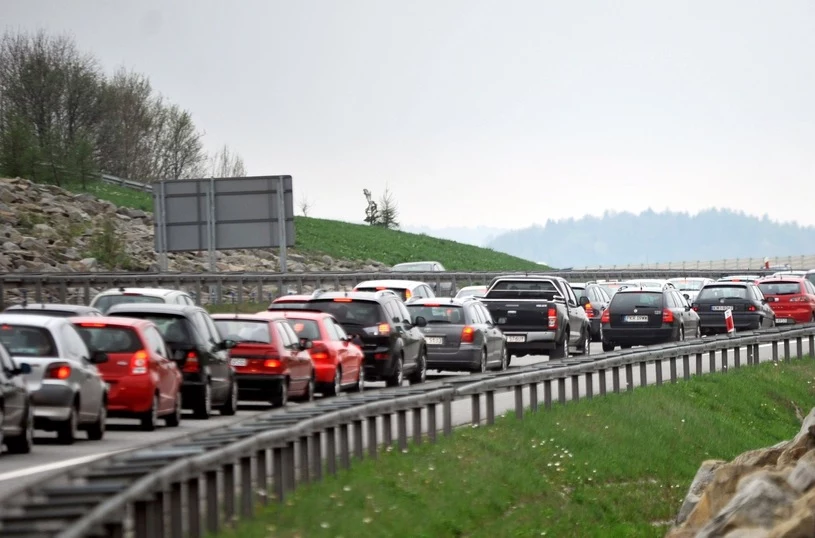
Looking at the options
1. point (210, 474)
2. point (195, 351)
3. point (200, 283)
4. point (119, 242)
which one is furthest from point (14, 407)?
point (119, 242)

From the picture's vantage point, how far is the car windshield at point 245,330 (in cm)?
2512

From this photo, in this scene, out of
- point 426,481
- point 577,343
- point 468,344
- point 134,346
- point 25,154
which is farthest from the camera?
point 25,154

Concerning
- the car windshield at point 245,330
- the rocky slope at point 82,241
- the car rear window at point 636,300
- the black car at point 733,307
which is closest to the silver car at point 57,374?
the car windshield at point 245,330

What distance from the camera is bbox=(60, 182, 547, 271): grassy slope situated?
88062mm

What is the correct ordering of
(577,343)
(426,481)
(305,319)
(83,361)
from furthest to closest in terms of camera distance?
(577,343)
(305,319)
(83,361)
(426,481)

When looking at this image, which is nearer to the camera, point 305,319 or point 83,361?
point 83,361

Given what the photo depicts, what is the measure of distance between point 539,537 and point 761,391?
666 inches

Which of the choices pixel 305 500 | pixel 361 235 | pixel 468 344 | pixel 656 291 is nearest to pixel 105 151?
pixel 361 235

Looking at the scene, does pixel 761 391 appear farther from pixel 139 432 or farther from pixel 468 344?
pixel 139 432

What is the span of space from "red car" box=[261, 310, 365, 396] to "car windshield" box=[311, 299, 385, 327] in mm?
1532

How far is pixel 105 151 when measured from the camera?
100438mm

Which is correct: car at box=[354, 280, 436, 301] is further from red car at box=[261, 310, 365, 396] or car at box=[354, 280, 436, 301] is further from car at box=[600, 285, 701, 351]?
red car at box=[261, 310, 365, 396]

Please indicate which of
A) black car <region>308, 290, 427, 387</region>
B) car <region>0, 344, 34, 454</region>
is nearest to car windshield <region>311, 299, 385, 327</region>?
black car <region>308, 290, 427, 387</region>

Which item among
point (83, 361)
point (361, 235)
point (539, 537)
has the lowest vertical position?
point (539, 537)
